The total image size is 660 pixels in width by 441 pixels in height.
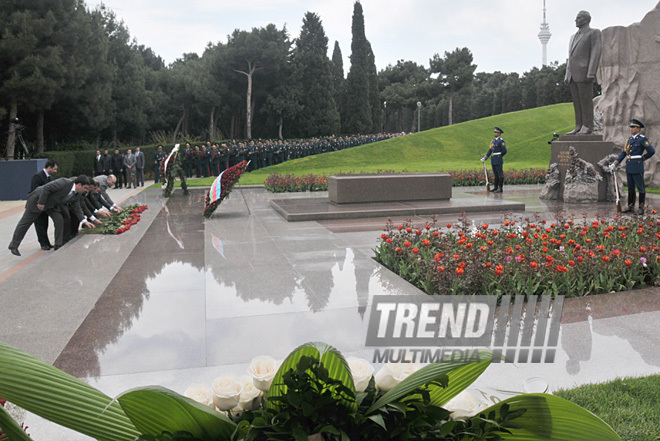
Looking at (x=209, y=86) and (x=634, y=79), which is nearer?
(x=634, y=79)

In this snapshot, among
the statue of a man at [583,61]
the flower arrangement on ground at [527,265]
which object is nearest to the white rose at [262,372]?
the flower arrangement on ground at [527,265]

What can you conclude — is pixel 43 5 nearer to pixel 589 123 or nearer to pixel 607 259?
pixel 589 123

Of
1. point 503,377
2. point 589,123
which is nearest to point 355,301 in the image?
point 503,377

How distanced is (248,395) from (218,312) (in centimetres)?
409

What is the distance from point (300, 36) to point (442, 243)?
149ft

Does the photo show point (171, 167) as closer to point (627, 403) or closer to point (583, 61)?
point (583, 61)

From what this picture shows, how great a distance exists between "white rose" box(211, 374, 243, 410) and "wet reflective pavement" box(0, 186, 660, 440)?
7.41 ft

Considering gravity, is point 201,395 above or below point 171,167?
below

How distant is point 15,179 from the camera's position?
17.5 m

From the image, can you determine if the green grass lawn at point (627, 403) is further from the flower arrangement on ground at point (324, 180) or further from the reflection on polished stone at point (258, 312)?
the flower arrangement on ground at point (324, 180)

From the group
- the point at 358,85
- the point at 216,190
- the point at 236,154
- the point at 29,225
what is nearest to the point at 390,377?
the point at 29,225

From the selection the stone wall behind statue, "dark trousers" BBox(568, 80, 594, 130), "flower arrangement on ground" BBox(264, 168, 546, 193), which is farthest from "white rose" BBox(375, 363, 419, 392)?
the stone wall behind statue

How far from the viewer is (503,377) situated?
11.8 feet

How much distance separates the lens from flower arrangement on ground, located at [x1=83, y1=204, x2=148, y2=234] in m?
9.91
